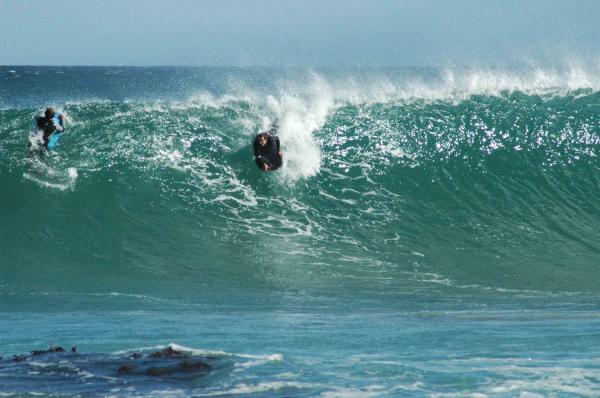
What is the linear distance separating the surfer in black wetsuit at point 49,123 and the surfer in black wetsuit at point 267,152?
4266 mm

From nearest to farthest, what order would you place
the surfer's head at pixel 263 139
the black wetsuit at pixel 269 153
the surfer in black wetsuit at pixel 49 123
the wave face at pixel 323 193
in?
the wave face at pixel 323 193, the surfer's head at pixel 263 139, the black wetsuit at pixel 269 153, the surfer in black wetsuit at pixel 49 123

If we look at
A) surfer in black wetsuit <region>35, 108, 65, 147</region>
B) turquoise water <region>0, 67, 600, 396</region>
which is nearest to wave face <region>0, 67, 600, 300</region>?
turquoise water <region>0, 67, 600, 396</region>

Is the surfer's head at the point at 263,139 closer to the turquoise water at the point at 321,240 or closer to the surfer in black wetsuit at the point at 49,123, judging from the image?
the turquoise water at the point at 321,240

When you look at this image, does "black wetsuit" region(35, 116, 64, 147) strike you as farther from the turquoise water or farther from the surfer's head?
the surfer's head

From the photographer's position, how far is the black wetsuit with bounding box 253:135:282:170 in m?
17.1

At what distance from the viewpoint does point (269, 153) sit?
1720 centimetres

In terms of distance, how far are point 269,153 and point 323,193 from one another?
56.1 inches

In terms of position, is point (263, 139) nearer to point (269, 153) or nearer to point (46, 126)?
point (269, 153)

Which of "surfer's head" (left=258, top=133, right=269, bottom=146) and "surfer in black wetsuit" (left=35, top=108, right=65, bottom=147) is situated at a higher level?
"surfer in black wetsuit" (left=35, top=108, right=65, bottom=147)

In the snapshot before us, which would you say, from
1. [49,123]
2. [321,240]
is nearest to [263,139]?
[321,240]

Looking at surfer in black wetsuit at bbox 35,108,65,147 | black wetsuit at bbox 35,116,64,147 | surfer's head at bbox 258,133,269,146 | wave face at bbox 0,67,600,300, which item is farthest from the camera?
black wetsuit at bbox 35,116,64,147

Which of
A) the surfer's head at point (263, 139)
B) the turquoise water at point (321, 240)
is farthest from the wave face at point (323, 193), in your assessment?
the surfer's head at point (263, 139)

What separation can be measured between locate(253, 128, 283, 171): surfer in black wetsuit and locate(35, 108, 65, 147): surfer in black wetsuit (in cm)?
427

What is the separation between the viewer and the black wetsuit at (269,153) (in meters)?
17.1
